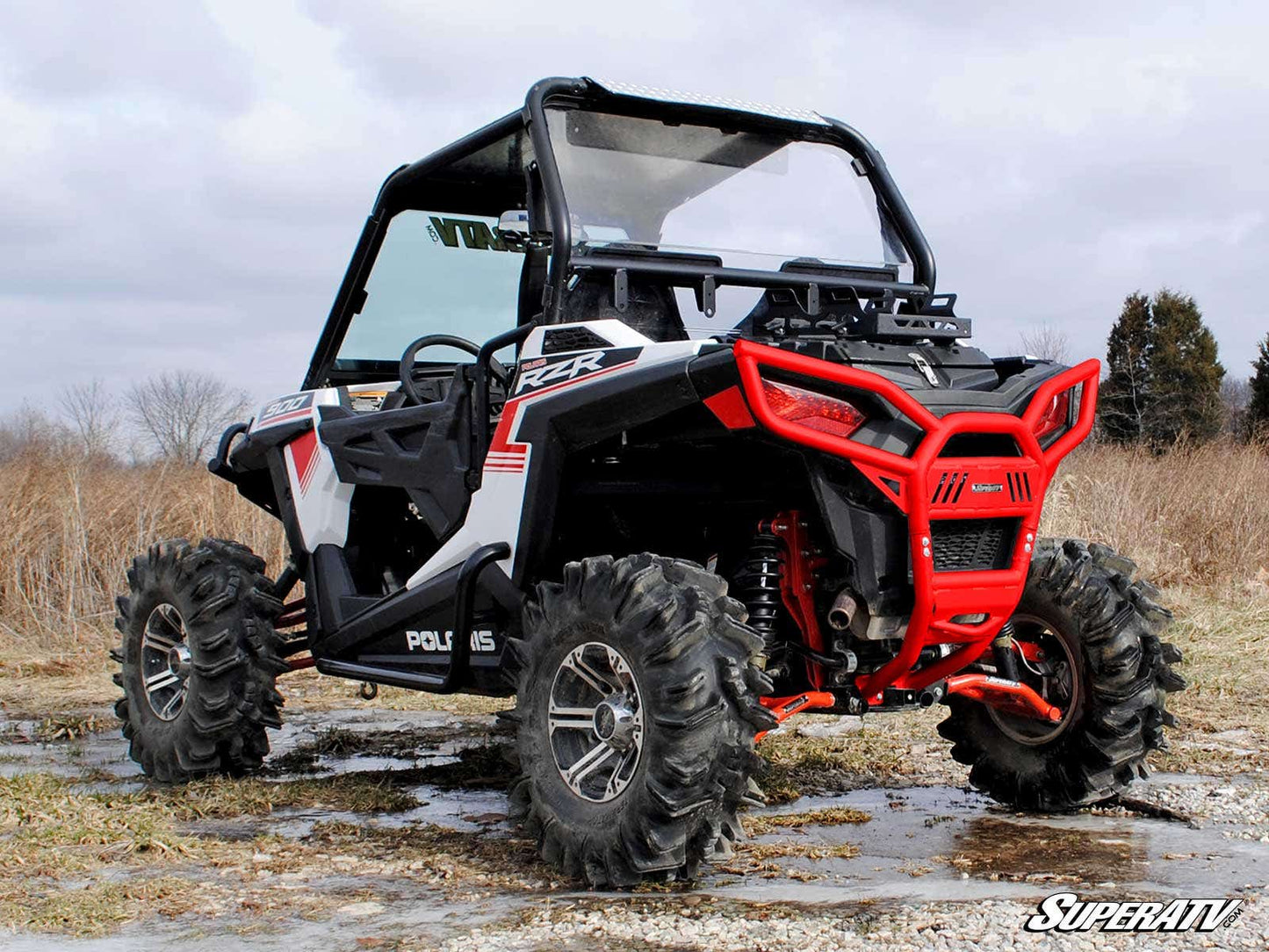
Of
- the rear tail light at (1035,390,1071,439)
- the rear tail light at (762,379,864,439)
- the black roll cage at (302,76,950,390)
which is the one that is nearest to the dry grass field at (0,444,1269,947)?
the rear tail light at (762,379,864,439)

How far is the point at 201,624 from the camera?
6223mm

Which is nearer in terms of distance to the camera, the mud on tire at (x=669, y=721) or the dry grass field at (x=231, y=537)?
the mud on tire at (x=669, y=721)

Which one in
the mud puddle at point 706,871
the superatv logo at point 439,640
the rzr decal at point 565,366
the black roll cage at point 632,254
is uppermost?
the black roll cage at point 632,254

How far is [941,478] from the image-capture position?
4.35 m

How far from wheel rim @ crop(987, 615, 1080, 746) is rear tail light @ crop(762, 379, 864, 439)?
4.88 feet

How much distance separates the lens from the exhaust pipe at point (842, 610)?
14.7 ft

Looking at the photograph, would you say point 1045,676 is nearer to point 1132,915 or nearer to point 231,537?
point 1132,915

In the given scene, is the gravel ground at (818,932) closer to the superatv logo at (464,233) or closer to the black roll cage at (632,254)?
the black roll cage at (632,254)

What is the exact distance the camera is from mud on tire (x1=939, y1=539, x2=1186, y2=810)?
5184 millimetres

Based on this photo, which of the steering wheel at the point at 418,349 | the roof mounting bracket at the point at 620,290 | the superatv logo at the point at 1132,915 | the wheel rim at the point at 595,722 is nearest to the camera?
the superatv logo at the point at 1132,915

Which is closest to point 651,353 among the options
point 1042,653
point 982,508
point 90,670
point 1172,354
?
point 982,508

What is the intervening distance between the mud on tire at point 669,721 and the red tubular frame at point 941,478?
54 centimetres

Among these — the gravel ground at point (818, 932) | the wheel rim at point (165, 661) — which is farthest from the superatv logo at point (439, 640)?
the gravel ground at point (818, 932)

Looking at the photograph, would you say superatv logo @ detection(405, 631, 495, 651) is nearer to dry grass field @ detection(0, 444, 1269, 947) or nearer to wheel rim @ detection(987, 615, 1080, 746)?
dry grass field @ detection(0, 444, 1269, 947)
